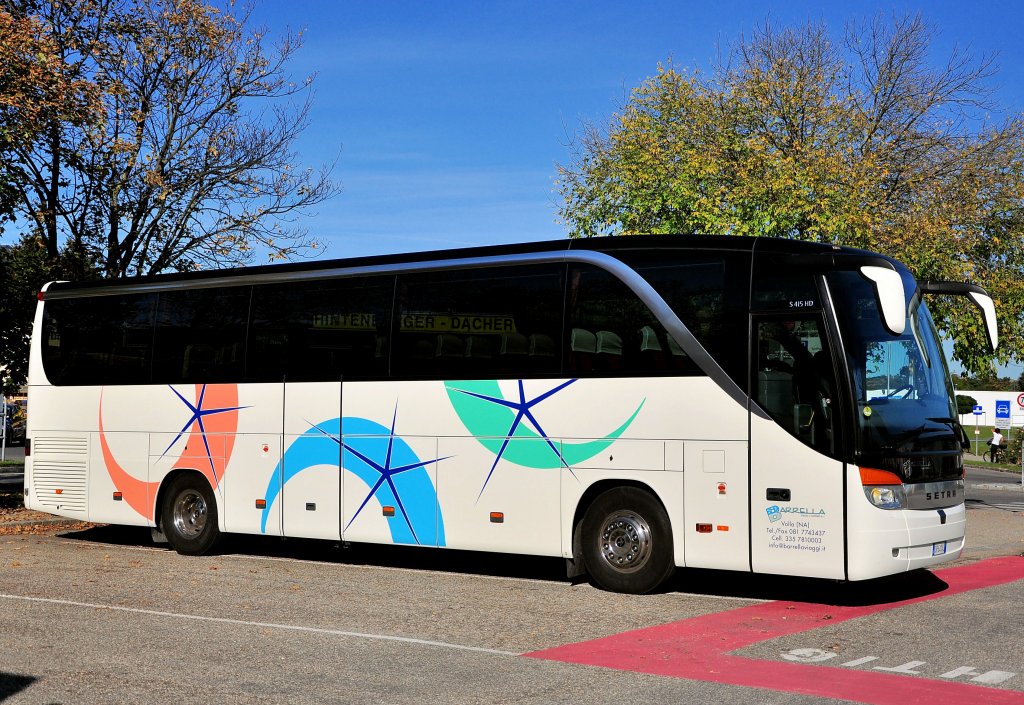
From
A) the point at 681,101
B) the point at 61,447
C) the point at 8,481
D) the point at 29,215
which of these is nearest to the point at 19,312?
the point at 29,215

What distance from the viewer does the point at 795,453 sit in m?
10.9

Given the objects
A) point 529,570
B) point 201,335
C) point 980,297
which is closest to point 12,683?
point 529,570

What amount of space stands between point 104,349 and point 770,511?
31.2 feet

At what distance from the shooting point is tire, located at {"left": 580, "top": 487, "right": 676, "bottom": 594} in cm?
1163

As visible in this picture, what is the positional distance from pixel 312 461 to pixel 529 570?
284cm

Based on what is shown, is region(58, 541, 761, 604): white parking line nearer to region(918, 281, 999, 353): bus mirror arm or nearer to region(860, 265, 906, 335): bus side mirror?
region(860, 265, 906, 335): bus side mirror

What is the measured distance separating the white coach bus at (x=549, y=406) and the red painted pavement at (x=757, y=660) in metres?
0.55

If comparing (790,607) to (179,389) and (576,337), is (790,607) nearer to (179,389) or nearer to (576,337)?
(576,337)

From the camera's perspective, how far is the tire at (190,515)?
15305 millimetres

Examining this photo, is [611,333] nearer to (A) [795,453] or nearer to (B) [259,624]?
(A) [795,453]

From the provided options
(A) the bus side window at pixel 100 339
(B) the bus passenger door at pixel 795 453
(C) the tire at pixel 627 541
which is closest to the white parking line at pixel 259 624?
(C) the tire at pixel 627 541

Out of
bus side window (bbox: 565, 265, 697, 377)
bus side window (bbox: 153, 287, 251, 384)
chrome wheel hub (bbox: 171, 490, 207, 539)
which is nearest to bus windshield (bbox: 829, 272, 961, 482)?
bus side window (bbox: 565, 265, 697, 377)

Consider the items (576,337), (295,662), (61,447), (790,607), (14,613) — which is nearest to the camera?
(295,662)

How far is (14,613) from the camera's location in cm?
1012
